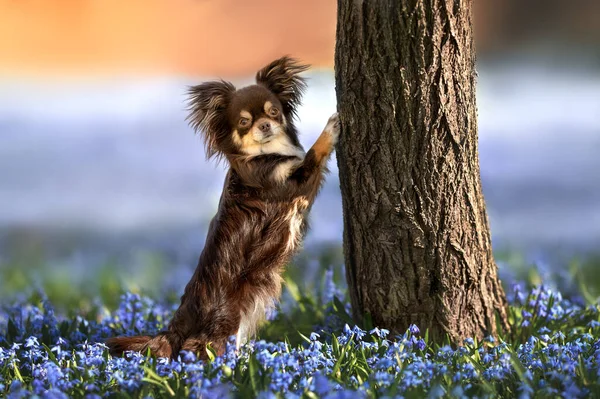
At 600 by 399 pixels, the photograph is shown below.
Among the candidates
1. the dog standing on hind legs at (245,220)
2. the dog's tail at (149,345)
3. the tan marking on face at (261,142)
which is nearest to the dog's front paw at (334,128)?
the dog standing on hind legs at (245,220)

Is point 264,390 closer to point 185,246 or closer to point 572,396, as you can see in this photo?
point 572,396

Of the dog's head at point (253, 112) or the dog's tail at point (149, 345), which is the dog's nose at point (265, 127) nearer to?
the dog's head at point (253, 112)

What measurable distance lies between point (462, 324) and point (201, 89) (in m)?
2.10

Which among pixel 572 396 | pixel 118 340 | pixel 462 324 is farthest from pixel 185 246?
pixel 572 396

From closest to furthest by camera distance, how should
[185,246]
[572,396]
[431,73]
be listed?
1. [572,396]
2. [431,73]
3. [185,246]

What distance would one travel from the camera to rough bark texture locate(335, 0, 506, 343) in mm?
3963

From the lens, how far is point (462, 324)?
4.44 m

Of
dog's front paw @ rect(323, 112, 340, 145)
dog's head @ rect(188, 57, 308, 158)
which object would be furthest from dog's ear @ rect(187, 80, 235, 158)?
dog's front paw @ rect(323, 112, 340, 145)

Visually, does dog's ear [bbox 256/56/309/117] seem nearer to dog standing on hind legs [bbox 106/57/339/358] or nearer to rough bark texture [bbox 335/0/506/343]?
dog standing on hind legs [bbox 106/57/339/358]

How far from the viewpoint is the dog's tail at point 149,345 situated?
4.23m

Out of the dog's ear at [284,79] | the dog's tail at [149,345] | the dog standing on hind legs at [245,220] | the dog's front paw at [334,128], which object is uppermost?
the dog's ear at [284,79]

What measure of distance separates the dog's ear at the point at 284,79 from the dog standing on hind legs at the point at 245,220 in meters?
0.16

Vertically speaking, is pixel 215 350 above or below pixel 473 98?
below

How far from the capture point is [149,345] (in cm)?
424
